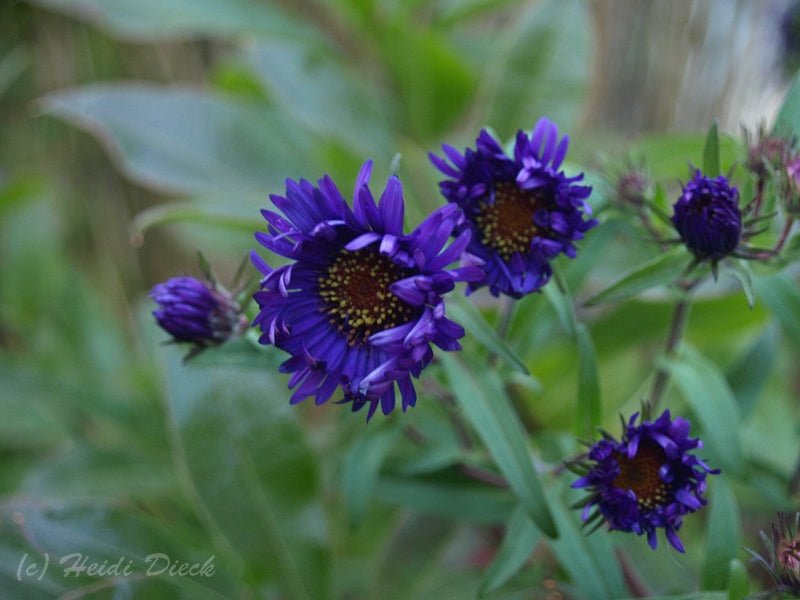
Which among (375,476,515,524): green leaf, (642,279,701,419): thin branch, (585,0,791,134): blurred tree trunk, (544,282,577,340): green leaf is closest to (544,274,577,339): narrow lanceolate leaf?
(544,282,577,340): green leaf

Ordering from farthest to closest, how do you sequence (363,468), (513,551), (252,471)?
(252,471) < (363,468) < (513,551)

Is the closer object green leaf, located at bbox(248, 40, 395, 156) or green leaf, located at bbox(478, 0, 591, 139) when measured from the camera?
green leaf, located at bbox(478, 0, 591, 139)

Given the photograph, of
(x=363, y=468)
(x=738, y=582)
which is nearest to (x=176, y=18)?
(x=363, y=468)

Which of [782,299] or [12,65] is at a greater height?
[12,65]

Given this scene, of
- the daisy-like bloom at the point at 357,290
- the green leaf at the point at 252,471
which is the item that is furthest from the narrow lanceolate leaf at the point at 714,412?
the green leaf at the point at 252,471

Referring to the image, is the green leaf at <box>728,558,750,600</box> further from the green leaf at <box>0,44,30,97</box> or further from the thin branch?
the green leaf at <box>0,44,30,97</box>

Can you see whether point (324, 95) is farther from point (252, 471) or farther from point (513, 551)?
point (513, 551)
